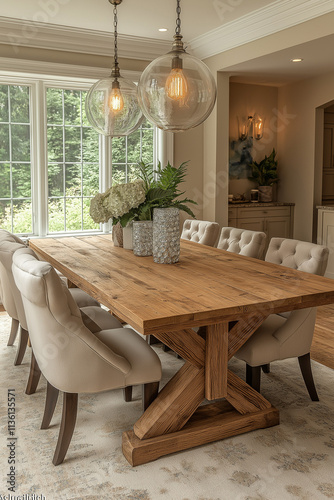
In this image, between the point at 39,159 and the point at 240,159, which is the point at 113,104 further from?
the point at 240,159

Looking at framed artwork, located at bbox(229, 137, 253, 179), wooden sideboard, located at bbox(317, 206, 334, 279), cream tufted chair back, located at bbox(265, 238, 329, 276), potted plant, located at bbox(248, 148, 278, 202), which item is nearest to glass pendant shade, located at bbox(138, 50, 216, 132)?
cream tufted chair back, located at bbox(265, 238, 329, 276)

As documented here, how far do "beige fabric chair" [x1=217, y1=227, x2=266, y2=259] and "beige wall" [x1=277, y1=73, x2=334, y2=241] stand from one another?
2748 millimetres

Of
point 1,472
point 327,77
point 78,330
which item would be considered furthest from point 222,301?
point 327,77

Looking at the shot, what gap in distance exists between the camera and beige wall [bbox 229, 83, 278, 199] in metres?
6.14

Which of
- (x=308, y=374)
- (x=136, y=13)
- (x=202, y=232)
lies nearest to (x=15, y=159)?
(x=136, y=13)

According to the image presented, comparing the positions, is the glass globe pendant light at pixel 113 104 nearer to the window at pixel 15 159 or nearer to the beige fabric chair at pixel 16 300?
the beige fabric chair at pixel 16 300

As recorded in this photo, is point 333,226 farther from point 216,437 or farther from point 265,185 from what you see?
point 216,437

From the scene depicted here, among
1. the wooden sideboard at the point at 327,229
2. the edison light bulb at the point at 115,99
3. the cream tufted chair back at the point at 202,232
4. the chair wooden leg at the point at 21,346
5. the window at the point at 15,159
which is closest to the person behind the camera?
the chair wooden leg at the point at 21,346

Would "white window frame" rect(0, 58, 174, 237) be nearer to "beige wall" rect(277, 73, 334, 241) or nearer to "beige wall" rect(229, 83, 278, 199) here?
"beige wall" rect(229, 83, 278, 199)

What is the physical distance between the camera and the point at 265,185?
21.0 ft

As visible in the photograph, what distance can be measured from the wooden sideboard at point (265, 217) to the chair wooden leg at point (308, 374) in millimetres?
3213

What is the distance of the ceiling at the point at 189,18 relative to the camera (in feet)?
13.1

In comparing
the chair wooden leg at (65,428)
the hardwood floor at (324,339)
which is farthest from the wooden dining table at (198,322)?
the hardwood floor at (324,339)

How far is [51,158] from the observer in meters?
5.00
